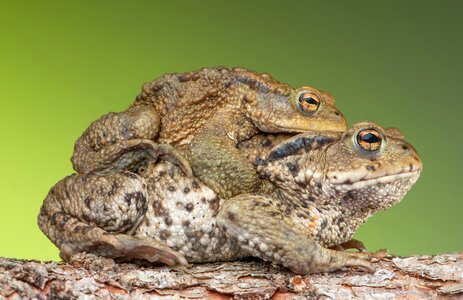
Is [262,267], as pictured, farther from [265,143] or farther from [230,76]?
[230,76]

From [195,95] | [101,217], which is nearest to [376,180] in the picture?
[195,95]

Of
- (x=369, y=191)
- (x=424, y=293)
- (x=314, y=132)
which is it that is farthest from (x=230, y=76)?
(x=424, y=293)

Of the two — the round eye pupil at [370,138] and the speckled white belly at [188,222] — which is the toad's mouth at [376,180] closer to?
the round eye pupil at [370,138]

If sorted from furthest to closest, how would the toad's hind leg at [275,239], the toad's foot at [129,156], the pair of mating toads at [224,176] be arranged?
the toad's foot at [129,156] → the pair of mating toads at [224,176] → the toad's hind leg at [275,239]

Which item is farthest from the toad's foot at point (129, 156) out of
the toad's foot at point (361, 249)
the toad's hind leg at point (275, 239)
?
the toad's foot at point (361, 249)

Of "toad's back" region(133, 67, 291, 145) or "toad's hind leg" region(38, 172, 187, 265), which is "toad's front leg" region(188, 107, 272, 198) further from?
"toad's hind leg" region(38, 172, 187, 265)

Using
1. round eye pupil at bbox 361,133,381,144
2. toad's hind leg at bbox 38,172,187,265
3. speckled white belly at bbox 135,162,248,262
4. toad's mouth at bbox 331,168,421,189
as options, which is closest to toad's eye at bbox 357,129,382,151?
round eye pupil at bbox 361,133,381,144

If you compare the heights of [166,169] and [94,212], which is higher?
[166,169]
